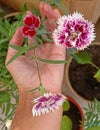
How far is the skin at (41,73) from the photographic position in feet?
2.45

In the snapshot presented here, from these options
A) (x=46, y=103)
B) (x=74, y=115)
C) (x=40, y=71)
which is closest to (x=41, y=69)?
(x=40, y=71)

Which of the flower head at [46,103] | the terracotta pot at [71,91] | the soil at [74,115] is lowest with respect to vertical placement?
the soil at [74,115]

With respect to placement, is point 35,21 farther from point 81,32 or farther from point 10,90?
point 10,90

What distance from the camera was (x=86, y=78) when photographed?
126cm

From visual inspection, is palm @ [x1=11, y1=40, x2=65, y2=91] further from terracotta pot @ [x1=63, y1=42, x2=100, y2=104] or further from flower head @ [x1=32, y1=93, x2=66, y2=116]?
terracotta pot @ [x1=63, y1=42, x2=100, y2=104]

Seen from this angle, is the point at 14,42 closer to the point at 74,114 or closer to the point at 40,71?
the point at 40,71

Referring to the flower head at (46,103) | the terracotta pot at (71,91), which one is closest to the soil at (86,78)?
the terracotta pot at (71,91)

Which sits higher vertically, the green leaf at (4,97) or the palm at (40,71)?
the palm at (40,71)

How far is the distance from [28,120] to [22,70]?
144 millimetres

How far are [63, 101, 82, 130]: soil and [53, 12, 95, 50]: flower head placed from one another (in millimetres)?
628

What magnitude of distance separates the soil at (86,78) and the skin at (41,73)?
0.44 meters

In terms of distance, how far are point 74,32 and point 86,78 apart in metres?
0.65

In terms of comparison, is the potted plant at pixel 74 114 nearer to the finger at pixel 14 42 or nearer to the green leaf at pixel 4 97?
the green leaf at pixel 4 97

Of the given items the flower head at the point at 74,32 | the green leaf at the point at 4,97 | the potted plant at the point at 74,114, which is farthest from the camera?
the potted plant at the point at 74,114
